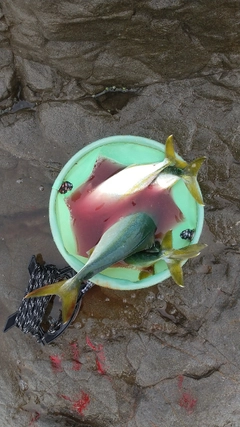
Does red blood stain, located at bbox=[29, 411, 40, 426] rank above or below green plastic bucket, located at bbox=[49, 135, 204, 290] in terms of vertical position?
below

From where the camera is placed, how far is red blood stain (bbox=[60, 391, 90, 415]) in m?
2.86

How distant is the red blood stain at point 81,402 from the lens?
113 inches

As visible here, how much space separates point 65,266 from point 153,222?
887mm

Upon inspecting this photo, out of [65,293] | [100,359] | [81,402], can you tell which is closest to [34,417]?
[81,402]

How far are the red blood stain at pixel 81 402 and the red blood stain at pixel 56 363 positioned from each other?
7.2 inches

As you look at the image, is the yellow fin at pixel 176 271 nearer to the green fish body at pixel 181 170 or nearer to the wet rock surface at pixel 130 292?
the green fish body at pixel 181 170

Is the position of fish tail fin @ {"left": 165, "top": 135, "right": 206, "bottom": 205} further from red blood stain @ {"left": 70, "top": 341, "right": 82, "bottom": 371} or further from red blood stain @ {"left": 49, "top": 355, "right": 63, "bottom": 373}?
red blood stain @ {"left": 49, "top": 355, "right": 63, "bottom": 373}

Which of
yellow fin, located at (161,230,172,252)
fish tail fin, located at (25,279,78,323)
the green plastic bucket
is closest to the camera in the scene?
fish tail fin, located at (25,279,78,323)

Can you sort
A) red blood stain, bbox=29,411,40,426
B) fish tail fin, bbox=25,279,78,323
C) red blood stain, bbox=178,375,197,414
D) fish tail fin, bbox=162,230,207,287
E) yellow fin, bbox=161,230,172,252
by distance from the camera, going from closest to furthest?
fish tail fin, bbox=25,279,78,323 → fish tail fin, bbox=162,230,207,287 → yellow fin, bbox=161,230,172,252 → red blood stain, bbox=178,375,197,414 → red blood stain, bbox=29,411,40,426

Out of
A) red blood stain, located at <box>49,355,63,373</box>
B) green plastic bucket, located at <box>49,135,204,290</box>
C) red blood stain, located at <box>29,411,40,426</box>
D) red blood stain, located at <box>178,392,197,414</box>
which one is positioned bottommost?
red blood stain, located at <box>29,411,40,426</box>

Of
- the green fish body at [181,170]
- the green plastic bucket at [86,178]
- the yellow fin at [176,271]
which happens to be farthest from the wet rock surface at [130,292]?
the yellow fin at [176,271]

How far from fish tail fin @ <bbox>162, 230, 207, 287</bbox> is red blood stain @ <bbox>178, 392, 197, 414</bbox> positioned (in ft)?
3.97

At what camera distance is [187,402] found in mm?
2807

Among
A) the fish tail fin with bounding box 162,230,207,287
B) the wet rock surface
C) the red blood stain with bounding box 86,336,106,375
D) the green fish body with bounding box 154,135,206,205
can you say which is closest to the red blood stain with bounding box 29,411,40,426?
the wet rock surface
